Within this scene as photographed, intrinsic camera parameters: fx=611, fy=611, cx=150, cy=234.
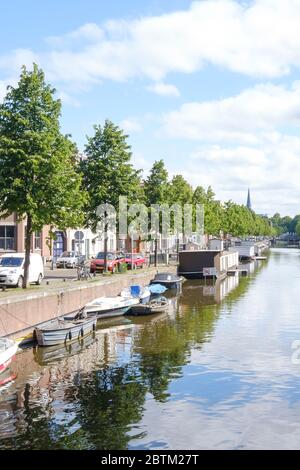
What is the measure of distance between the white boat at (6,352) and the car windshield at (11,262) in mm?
13574

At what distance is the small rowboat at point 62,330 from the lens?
29.5 meters

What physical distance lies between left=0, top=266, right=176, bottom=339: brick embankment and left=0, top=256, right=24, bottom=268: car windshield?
10.9 ft

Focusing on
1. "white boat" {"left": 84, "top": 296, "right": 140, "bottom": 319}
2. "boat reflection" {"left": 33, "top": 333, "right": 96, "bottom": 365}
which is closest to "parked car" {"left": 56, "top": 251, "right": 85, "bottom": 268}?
"white boat" {"left": 84, "top": 296, "right": 140, "bottom": 319}

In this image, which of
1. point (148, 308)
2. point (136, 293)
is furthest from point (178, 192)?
point (148, 308)

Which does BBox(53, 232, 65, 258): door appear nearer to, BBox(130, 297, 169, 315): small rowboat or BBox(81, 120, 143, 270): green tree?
BBox(81, 120, 143, 270): green tree

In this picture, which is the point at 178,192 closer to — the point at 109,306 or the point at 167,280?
the point at 167,280

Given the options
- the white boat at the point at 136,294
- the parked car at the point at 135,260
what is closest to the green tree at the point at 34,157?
the white boat at the point at 136,294

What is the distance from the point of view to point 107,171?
5053 cm

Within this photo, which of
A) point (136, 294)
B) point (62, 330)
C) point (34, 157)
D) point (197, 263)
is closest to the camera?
point (62, 330)

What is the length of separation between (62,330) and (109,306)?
899cm

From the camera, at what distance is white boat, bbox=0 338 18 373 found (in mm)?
23875

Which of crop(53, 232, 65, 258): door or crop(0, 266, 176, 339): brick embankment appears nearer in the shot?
crop(0, 266, 176, 339): brick embankment

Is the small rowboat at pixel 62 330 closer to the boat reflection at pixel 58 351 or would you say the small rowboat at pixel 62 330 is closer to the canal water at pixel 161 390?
the boat reflection at pixel 58 351
